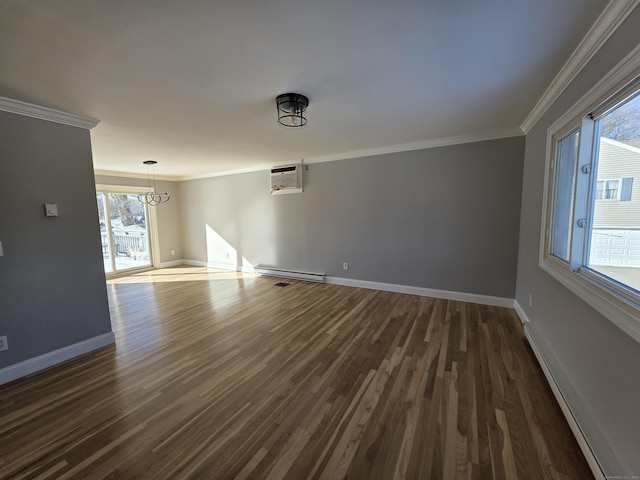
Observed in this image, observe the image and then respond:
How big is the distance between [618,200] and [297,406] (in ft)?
7.58

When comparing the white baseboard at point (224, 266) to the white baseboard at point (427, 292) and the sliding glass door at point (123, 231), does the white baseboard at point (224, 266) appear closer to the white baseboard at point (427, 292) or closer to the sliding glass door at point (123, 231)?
the sliding glass door at point (123, 231)

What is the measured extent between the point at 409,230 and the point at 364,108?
218 centimetres

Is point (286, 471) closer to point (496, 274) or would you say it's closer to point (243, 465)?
point (243, 465)

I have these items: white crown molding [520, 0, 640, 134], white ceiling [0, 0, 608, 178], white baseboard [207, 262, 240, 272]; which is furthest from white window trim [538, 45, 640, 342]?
white baseboard [207, 262, 240, 272]

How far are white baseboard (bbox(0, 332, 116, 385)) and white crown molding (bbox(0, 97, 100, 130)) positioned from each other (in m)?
2.18

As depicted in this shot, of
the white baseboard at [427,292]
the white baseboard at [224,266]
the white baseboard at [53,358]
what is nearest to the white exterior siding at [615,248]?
the white baseboard at [427,292]

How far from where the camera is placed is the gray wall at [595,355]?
1.16 metres

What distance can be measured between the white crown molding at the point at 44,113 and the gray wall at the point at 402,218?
318 centimetres

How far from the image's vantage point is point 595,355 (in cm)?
146

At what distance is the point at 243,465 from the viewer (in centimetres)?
139

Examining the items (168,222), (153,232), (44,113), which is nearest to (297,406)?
(44,113)

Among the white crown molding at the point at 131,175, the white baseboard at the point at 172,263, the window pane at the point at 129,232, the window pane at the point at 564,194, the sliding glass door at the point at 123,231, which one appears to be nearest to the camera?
the window pane at the point at 564,194

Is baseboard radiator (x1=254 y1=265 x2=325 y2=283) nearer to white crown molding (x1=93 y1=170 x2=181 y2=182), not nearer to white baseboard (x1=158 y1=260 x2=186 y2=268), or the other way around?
white baseboard (x1=158 y1=260 x2=186 y2=268)

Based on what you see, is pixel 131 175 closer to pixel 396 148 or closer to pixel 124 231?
pixel 124 231
